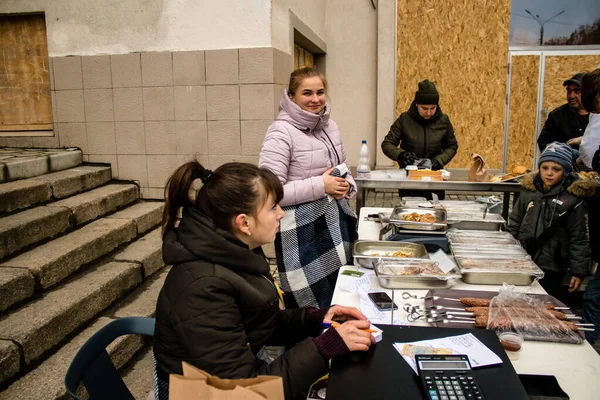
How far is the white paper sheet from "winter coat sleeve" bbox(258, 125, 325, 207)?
147 centimetres

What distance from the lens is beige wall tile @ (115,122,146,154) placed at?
5352 mm

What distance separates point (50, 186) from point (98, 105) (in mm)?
1234

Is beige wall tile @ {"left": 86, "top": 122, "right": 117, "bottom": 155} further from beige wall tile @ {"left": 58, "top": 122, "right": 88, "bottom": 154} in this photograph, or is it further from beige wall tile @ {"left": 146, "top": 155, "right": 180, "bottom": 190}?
beige wall tile @ {"left": 146, "top": 155, "right": 180, "bottom": 190}

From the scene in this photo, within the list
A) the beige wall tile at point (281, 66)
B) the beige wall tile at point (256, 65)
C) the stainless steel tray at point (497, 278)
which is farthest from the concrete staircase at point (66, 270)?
the stainless steel tray at point (497, 278)

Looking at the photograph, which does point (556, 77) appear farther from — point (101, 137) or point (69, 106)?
point (69, 106)

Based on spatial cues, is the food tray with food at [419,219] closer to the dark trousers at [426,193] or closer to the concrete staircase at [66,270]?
the dark trousers at [426,193]

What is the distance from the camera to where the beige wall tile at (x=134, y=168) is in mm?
5422

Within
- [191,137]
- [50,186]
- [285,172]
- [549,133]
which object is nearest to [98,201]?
[50,186]

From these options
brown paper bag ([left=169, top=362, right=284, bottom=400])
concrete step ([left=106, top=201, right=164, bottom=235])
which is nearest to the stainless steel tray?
brown paper bag ([left=169, top=362, right=284, bottom=400])

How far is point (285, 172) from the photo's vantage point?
3121 millimetres

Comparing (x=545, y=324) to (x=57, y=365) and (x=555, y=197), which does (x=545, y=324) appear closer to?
(x=555, y=197)

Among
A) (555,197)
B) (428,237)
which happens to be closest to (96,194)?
(428,237)

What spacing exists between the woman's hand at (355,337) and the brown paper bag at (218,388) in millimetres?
432

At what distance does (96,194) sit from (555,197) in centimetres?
408
